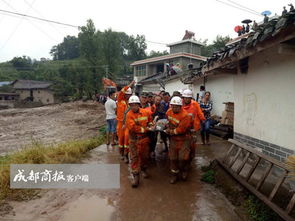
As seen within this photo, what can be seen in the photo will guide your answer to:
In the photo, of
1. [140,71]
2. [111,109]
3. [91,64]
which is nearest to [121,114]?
[111,109]

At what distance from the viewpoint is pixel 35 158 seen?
5289 mm

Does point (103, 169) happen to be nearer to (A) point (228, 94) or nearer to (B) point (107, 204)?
(B) point (107, 204)

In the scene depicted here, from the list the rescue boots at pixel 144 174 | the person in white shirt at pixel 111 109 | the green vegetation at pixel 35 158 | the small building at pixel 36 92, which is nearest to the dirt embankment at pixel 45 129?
the green vegetation at pixel 35 158

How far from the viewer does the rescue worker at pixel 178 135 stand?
413 centimetres

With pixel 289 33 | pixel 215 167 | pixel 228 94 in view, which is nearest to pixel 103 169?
pixel 215 167

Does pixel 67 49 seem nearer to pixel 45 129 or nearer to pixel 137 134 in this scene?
pixel 45 129

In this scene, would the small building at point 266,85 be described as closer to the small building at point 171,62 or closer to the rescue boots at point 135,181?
the rescue boots at point 135,181

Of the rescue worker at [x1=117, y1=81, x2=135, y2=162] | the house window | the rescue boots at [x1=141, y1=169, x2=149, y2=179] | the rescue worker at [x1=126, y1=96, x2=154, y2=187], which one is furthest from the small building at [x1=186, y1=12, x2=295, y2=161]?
the house window

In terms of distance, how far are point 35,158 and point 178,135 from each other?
11.4ft

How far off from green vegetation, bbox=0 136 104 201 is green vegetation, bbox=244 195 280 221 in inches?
143

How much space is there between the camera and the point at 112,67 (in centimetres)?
3572

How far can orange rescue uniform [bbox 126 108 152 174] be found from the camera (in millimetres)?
4258

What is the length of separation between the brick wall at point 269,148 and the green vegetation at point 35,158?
4.21 meters

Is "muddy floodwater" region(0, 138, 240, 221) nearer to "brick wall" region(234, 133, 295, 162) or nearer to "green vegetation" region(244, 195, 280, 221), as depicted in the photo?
"green vegetation" region(244, 195, 280, 221)
